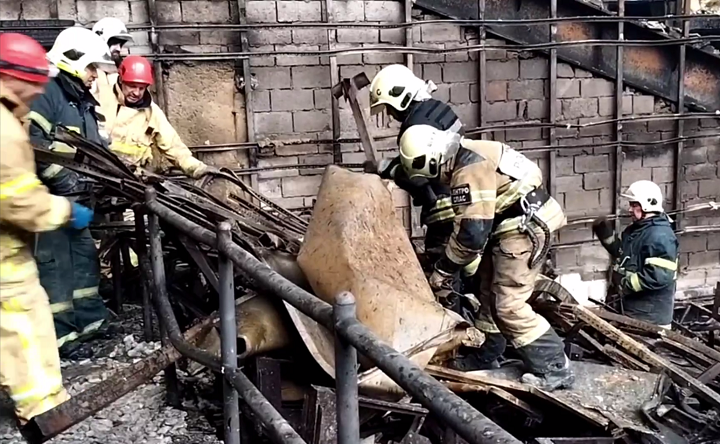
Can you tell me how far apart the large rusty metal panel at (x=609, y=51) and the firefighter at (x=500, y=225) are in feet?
13.3

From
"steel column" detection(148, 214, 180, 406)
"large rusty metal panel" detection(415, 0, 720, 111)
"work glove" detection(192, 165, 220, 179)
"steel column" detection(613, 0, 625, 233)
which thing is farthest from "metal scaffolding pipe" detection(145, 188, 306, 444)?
"steel column" detection(613, 0, 625, 233)

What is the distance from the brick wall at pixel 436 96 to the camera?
6.95 metres

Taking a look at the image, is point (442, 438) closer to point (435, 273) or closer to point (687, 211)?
point (435, 273)

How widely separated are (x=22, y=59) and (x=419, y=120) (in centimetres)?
217

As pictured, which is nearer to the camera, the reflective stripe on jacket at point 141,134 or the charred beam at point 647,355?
the charred beam at point 647,355

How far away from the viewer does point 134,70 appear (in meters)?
5.21

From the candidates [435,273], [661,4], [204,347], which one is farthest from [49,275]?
[661,4]

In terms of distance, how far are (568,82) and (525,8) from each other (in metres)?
0.98

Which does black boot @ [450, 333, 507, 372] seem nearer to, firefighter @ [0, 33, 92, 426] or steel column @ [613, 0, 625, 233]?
firefighter @ [0, 33, 92, 426]

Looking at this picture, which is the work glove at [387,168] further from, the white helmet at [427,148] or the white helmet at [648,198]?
the white helmet at [648,198]

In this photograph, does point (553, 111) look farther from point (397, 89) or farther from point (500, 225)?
point (500, 225)

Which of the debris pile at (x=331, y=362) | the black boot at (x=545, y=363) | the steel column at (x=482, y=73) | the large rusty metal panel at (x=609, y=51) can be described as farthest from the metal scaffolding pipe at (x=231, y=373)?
the steel column at (x=482, y=73)

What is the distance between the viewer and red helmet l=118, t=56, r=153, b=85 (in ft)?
17.1

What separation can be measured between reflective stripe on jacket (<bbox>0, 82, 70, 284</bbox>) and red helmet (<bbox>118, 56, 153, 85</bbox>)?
2521mm
